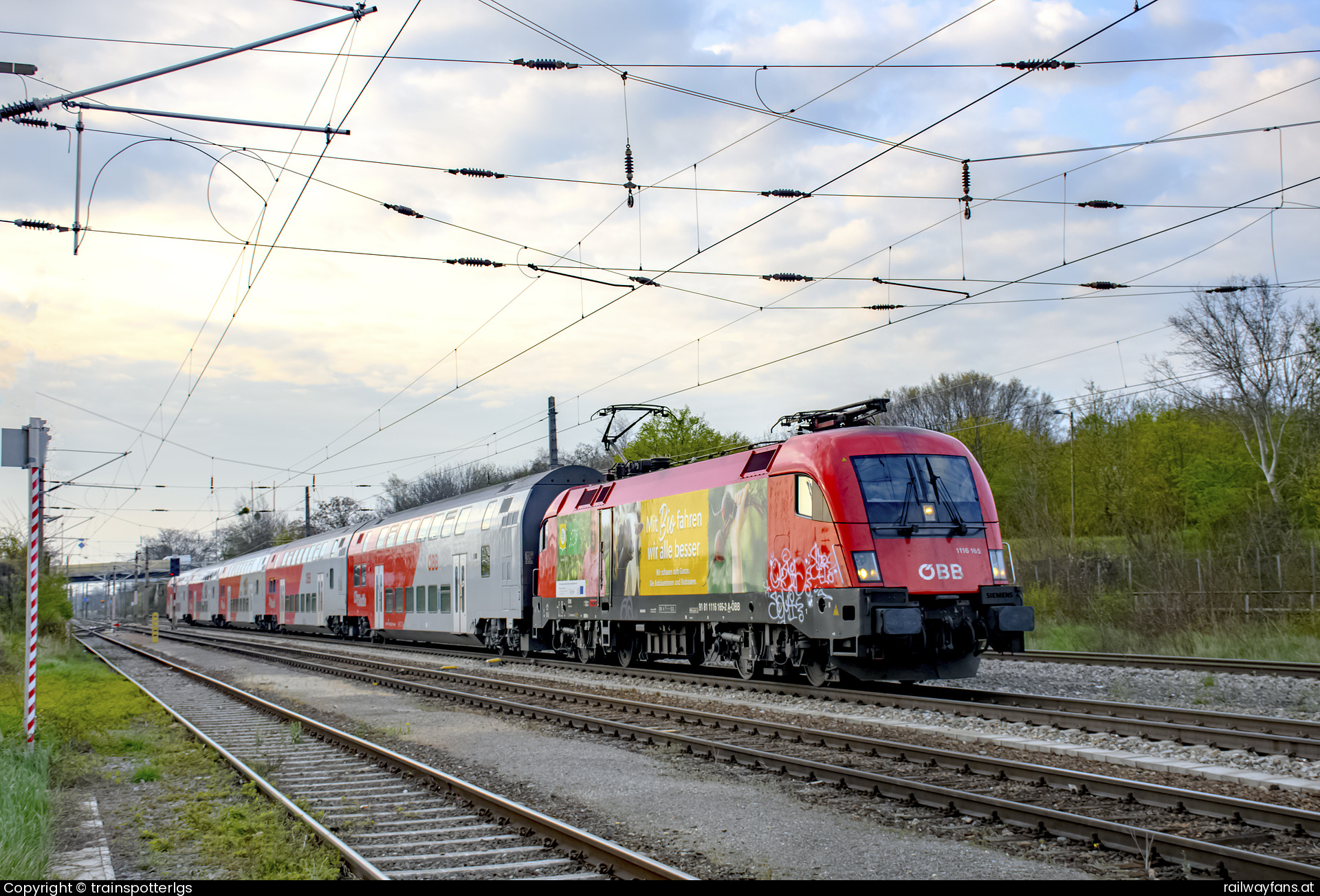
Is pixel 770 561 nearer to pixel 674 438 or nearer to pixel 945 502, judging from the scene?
pixel 945 502

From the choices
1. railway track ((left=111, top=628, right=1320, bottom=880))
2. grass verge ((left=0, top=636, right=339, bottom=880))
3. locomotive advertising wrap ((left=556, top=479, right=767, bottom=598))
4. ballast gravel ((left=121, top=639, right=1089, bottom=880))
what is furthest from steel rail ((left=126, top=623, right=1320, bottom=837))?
grass verge ((left=0, top=636, right=339, bottom=880))

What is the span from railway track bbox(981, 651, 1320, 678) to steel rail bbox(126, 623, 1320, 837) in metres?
8.06

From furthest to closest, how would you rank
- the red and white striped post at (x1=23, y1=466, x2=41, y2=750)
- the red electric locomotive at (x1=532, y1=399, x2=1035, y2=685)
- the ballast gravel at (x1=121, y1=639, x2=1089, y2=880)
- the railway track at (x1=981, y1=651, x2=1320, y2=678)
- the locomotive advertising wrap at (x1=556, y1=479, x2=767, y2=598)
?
1. the locomotive advertising wrap at (x1=556, y1=479, x2=767, y2=598)
2. the railway track at (x1=981, y1=651, x2=1320, y2=678)
3. the red electric locomotive at (x1=532, y1=399, x2=1035, y2=685)
4. the red and white striped post at (x1=23, y1=466, x2=41, y2=750)
5. the ballast gravel at (x1=121, y1=639, x2=1089, y2=880)

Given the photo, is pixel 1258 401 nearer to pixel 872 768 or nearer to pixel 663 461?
pixel 663 461

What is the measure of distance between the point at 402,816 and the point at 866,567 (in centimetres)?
705

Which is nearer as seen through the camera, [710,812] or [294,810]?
[710,812]

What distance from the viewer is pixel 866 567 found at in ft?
42.9


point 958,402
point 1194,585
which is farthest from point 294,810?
point 958,402

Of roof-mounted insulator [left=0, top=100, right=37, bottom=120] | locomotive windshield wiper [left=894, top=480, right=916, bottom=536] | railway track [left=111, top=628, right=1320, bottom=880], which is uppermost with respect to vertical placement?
roof-mounted insulator [left=0, top=100, right=37, bottom=120]

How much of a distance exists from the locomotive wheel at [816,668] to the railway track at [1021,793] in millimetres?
2743

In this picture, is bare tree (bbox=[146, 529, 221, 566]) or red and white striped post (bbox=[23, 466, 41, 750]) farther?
bare tree (bbox=[146, 529, 221, 566])

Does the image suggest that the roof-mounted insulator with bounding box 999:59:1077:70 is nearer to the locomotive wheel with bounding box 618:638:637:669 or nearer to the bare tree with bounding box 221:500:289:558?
the locomotive wheel with bounding box 618:638:637:669

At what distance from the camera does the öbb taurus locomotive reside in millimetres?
13281

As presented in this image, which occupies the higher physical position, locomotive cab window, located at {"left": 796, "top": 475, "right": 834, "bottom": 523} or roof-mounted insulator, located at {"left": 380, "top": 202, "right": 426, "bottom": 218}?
roof-mounted insulator, located at {"left": 380, "top": 202, "right": 426, "bottom": 218}
